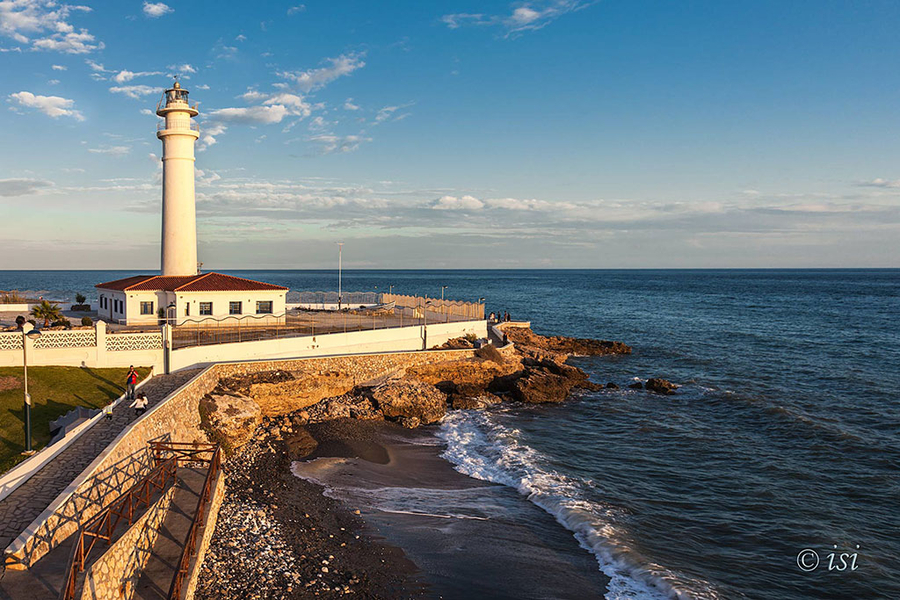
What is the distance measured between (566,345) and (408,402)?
26.8m

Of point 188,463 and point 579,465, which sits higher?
point 188,463

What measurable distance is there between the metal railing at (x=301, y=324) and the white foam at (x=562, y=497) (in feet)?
33.1

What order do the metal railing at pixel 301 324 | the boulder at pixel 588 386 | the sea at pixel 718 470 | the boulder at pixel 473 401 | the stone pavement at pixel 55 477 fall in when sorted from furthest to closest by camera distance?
the boulder at pixel 588 386 → the boulder at pixel 473 401 → the metal railing at pixel 301 324 → the sea at pixel 718 470 → the stone pavement at pixel 55 477

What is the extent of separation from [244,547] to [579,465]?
13.3 meters

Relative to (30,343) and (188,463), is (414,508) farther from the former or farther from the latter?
(30,343)

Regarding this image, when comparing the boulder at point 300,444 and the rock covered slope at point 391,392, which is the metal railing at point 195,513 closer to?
the rock covered slope at point 391,392

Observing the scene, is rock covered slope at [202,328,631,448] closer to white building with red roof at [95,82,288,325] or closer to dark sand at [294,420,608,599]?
dark sand at [294,420,608,599]

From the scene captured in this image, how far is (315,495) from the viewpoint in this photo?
1920 centimetres

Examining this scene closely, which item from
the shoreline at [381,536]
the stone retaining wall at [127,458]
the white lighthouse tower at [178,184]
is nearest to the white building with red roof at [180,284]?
→ the white lighthouse tower at [178,184]

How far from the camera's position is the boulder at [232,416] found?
886 inches

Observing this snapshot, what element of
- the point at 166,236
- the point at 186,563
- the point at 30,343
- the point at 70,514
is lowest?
the point at 186,563

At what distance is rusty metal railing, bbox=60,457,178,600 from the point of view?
386 inches

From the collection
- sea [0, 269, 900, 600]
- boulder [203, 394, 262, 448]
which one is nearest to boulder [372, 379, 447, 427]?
sea [0, 269, 900, 600]

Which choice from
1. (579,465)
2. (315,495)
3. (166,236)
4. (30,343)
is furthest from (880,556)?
(166,236)
